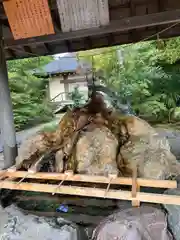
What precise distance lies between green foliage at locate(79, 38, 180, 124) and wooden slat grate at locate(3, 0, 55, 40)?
4.66 meters

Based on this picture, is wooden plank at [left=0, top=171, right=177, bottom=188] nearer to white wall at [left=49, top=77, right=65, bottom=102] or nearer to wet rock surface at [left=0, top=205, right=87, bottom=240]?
wet rock surface at [left=0, top=205, right=87, bottom=240]

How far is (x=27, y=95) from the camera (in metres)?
7.84

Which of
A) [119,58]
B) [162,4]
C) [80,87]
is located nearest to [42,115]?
[80,87]

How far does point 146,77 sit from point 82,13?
202 inches

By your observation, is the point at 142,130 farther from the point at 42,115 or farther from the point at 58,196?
the point at 42,115

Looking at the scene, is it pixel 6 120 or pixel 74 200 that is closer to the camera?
pixel 74 200

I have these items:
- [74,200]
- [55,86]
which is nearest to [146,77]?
[55,86]

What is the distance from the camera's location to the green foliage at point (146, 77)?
6703 millimetres

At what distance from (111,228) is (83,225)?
542 millimetres

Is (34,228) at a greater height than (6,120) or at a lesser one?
lesser

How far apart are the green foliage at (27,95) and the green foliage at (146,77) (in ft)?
8.21

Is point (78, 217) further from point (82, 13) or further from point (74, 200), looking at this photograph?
point (82, 13)

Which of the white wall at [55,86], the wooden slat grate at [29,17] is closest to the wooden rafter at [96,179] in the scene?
the wooden slat grate at [29,17]

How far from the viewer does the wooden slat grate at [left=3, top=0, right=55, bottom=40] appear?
219 cm
